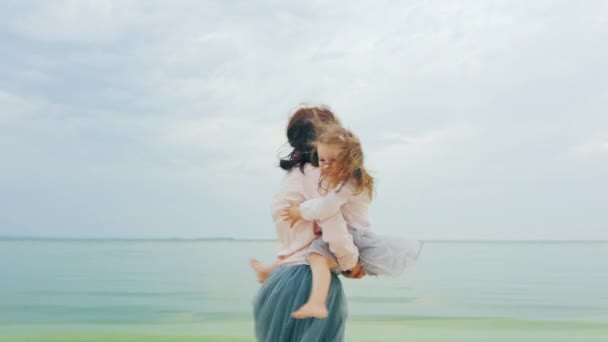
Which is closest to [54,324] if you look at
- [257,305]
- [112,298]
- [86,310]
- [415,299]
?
[86,310]

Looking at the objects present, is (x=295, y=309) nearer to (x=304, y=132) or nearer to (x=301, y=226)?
(x=301, y=226)

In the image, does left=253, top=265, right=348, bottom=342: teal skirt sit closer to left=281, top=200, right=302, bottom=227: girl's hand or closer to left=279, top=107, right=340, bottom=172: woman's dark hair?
left=281, top=200, right=302, bottom=227: girl's hand

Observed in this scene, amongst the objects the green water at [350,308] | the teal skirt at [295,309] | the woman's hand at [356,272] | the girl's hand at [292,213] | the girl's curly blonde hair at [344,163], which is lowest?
the green water at [350,308]

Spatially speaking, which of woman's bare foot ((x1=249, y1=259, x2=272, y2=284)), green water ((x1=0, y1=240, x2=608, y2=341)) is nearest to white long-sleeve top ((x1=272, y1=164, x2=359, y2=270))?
woman's bare foot ((x1=249, y1=259, x2=272, y2=284))

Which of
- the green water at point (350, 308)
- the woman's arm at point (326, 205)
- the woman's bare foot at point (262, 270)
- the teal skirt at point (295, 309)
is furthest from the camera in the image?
the green water at point (350, 308)

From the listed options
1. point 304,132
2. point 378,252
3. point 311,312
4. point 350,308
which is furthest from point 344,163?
point 350,308

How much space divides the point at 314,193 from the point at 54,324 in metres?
5.65

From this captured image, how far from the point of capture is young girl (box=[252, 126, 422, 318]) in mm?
2111

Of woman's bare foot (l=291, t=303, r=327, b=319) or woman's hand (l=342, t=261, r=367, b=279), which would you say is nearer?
woman's bare foot (l=291, t=303, r=327, b=319)

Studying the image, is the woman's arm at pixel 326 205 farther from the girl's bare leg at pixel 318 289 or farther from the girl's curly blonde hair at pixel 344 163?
the girl's bare leg at pixel 318 289

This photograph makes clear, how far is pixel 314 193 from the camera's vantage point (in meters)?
2.23

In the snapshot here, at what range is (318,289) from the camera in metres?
2.14

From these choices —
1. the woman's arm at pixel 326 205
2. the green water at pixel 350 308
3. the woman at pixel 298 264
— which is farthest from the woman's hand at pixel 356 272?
the green water at pixel 350 308

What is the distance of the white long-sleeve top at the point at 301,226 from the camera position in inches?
84.5
